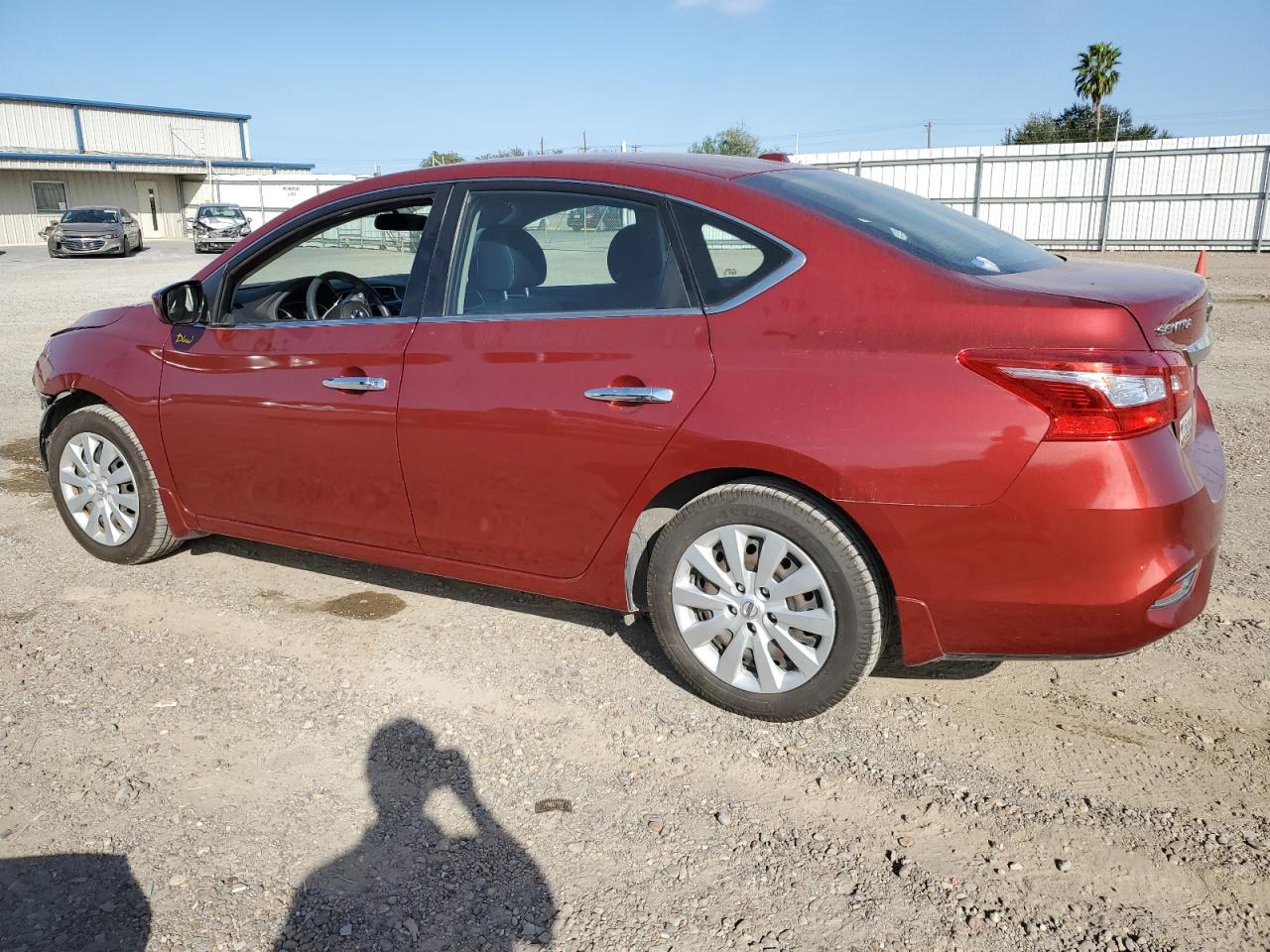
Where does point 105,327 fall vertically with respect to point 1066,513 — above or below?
above

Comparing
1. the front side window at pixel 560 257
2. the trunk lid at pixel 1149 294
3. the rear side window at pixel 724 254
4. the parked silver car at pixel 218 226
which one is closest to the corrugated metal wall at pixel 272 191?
the parked silver car at pixel 218 226

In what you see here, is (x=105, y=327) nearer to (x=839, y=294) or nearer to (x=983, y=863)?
(x=839, y=294)

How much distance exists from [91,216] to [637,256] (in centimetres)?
3355

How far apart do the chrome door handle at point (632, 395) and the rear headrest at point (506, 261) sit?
554 mm

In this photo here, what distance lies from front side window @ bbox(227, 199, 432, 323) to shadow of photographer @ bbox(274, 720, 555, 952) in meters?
1.96

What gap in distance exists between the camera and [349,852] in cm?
263

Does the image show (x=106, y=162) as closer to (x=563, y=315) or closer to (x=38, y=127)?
(x=38, y=127)

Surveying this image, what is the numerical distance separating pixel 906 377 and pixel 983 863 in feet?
4.19

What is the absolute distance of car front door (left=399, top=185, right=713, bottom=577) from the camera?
10.4 feet

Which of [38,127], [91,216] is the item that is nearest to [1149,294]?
[91,216]

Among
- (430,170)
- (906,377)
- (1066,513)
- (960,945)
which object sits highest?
(430,170)

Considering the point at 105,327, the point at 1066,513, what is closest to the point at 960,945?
the point at 1066,513

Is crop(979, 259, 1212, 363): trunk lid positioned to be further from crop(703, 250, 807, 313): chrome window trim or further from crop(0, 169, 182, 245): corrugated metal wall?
crop(0, 169, 182, 245): corrugated metal wall

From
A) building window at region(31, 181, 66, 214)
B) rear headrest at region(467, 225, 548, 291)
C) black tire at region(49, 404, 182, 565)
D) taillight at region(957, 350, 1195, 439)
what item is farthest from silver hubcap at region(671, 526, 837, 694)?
building window at region(31, 181, 66, 214)
